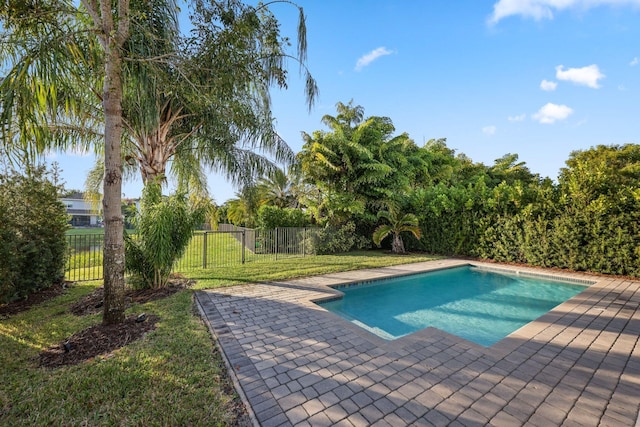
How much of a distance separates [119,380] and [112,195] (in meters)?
2.69

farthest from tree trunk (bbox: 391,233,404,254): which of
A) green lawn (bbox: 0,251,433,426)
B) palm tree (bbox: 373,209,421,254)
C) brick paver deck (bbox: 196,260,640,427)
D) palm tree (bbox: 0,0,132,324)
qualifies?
palm tree (bbox: 0,0,132,324)

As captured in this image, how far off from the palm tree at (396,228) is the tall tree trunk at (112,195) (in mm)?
10803

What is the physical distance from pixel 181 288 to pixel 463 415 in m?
6.28

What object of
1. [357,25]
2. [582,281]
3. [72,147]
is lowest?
[582,281]

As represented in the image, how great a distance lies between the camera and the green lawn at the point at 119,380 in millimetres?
2334

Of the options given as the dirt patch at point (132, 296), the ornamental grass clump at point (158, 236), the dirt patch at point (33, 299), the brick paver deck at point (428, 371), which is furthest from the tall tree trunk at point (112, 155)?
the dirt patch at point (33, 299)

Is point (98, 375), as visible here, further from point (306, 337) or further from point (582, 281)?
point (582, 281)

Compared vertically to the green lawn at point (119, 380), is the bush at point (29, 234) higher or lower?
higher

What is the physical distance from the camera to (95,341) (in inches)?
148

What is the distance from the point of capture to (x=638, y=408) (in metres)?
2.53

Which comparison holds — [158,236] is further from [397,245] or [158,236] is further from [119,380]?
[397,245]

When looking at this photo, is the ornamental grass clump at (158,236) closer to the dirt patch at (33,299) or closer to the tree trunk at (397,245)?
the dirt patch at (33,299)

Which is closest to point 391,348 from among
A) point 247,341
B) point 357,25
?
point 247,341

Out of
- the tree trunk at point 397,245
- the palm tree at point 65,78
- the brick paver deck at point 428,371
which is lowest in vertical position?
the brick paver deck at point 428,371
